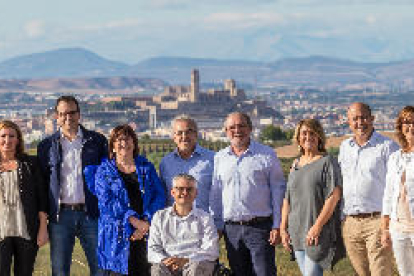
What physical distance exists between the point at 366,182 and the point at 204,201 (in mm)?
1259

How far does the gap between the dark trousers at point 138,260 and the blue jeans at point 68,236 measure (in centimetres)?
39

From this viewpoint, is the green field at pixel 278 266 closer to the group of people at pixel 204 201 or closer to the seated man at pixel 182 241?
the group of people at pixel 204 201

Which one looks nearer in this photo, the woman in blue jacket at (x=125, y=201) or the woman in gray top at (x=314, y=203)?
the woman in gray top at (x=314, y=203)

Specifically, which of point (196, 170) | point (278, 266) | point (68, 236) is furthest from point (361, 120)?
Result: point (278, 266)

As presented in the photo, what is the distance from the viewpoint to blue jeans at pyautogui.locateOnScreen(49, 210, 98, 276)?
21.8 ft

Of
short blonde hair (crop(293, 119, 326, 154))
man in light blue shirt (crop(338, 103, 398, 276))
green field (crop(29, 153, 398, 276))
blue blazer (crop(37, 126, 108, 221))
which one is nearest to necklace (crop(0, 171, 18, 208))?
blue blazer (crop(37, 126, 108, 221))

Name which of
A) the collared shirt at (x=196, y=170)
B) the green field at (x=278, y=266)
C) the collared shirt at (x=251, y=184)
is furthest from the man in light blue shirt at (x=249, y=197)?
the green field at (x=278, y=266)

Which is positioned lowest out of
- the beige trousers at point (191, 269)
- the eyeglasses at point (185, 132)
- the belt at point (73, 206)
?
the beige trousers at point (191, 269)

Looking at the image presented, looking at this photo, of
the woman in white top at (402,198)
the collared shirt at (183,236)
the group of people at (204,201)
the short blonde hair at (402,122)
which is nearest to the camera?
the woman in white top at (402,198)

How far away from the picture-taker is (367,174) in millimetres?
6480

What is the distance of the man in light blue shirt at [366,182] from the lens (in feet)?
21.2

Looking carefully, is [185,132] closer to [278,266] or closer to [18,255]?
[18,255]

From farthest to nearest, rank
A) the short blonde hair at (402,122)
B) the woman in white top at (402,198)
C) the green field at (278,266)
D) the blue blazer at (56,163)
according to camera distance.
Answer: the green field at (278,266)
the blue blazer at (56,163)
the short blonde hair at (402,122)
the woman in white top at (402,198)

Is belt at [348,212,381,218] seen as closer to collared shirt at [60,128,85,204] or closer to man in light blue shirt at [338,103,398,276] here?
man in light blue shirt at [338,103,398,276]
